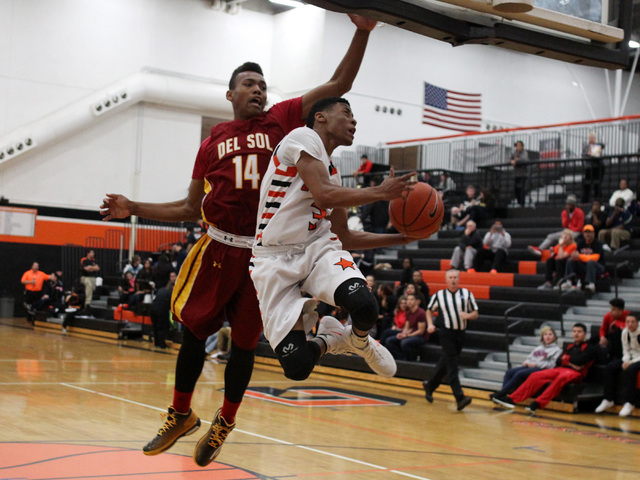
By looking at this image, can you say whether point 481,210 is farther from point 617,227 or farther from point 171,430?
point 171,430

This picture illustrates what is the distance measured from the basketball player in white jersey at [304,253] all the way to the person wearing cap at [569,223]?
10273 millimetres

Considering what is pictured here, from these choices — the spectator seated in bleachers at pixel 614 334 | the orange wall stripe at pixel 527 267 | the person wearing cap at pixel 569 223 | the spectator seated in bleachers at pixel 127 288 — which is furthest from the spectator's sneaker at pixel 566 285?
the spectator seated in bleachers at pixel 127 288

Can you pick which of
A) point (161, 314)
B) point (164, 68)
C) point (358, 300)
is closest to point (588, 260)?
point (161, 314)

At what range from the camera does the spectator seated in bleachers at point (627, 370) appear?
394 inches

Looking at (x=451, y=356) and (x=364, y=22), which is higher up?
(x=364, y=22)

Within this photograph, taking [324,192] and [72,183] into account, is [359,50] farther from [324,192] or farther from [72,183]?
[72,183]

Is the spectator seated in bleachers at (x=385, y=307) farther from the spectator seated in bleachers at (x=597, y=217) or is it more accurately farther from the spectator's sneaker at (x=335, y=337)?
the spectator's sneaker at (x=335, y=337)

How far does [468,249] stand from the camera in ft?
50.2

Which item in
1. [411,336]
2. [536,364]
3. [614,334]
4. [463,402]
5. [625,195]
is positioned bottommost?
[463,402]

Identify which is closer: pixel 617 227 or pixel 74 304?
pixel 617 227

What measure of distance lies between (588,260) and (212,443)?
9.76 metres

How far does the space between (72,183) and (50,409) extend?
621 inches

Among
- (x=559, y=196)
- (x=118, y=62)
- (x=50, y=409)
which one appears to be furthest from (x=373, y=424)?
(x=118, y=62)

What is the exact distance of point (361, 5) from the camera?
4.28 m
